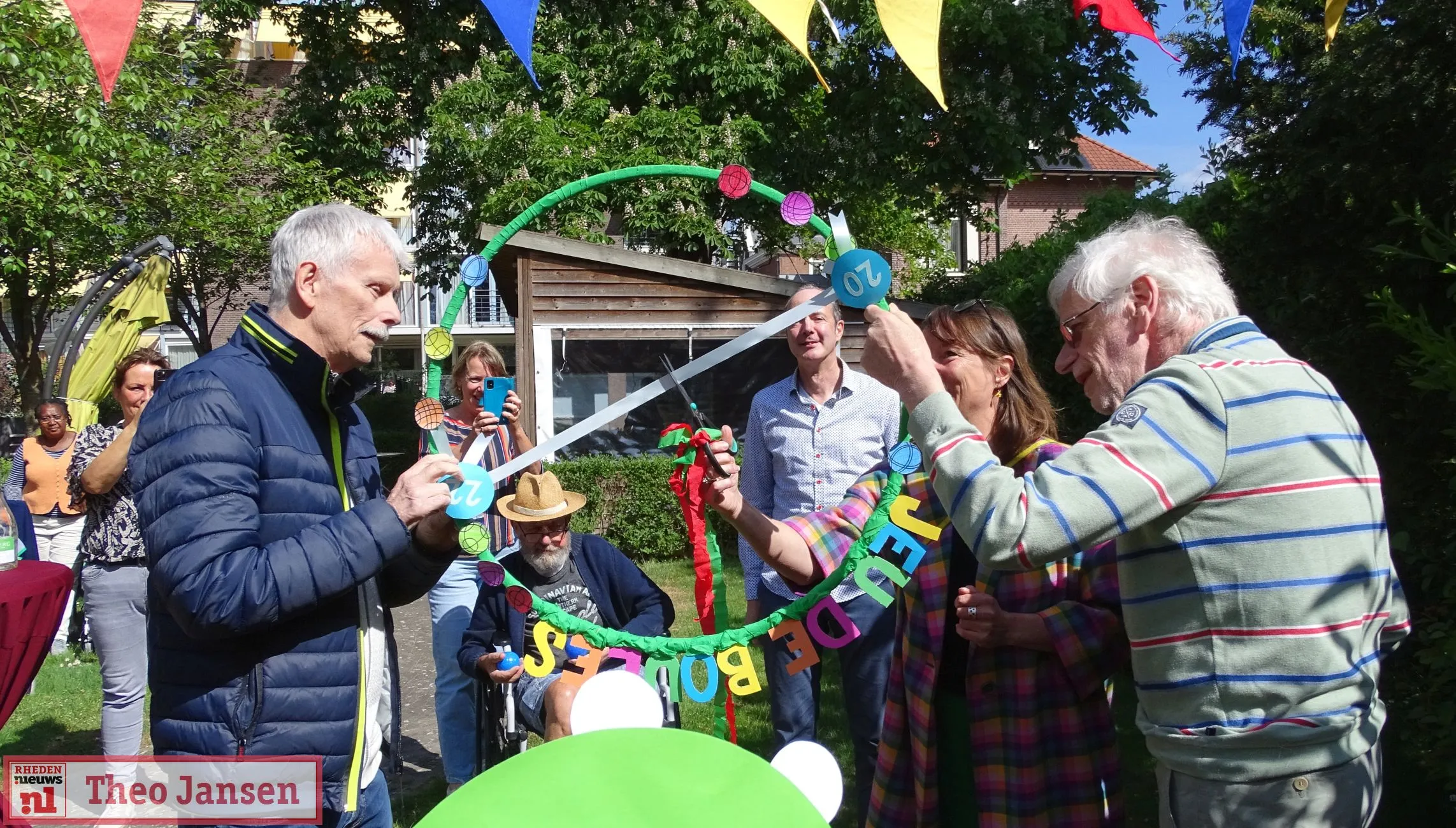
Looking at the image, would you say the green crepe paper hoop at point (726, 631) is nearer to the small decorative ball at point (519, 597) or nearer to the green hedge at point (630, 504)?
the small decorative ball at point (519, 597)

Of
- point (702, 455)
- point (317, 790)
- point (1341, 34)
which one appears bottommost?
point (317, 790)

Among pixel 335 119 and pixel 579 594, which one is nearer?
pixel 579 594

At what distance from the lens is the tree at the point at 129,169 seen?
9.60 meters

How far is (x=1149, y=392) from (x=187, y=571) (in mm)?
1521

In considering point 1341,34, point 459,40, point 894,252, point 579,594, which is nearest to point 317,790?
point 579,594

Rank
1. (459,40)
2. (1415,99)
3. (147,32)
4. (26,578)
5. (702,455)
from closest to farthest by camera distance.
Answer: (26,578) < (702,455) < (1415,99) < (147,32) < (459,40)

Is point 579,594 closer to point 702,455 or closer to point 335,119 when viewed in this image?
point 702,455

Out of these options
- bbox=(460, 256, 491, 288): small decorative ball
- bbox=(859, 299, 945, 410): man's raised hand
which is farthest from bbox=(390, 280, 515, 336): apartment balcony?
bbox=(859, 299, 945, 410): man's raised hand

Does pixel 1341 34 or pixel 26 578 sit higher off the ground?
pixel 1341 34

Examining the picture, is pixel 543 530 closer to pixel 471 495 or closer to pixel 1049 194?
pixel 471 495

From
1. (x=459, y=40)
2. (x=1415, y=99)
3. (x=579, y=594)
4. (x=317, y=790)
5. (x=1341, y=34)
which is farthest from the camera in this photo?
(x=459, y=40)

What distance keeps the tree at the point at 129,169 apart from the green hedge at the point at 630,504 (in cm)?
537

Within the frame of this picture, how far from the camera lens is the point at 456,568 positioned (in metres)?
4.17

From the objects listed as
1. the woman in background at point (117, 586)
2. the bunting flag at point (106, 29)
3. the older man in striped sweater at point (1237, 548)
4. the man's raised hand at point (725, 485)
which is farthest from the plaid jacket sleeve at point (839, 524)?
the woman in background at point (117, 586)
